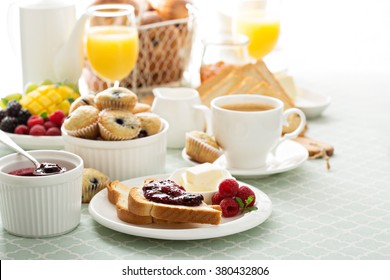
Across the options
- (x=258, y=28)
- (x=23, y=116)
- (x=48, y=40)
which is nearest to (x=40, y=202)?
(x=23, y=116)

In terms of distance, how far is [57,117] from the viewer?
5.95 ft

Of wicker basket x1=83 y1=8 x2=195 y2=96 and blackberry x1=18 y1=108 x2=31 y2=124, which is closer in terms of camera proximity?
blackberry x1=18 y1=108 x2=31 y2=124

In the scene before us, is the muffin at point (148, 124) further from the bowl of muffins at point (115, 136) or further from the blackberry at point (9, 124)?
the blackberry at point (9, 124)

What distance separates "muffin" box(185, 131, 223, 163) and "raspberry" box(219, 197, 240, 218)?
13.0 inches

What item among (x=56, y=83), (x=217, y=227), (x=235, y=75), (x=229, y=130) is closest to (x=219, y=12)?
(x=235, y=75)

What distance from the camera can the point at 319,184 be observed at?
1628mm

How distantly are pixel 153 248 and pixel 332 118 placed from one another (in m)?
0.99

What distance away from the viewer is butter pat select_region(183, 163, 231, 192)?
1441mm

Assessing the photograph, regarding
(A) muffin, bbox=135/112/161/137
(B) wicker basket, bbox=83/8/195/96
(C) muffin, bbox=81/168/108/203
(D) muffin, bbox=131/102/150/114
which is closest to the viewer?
(C) muffin, bbox=81/168/108/203

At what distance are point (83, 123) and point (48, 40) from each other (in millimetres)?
638

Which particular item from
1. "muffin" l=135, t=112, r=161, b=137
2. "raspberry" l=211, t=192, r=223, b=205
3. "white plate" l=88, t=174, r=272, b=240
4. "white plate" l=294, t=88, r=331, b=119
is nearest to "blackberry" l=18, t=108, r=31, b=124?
"muffin" l=135, t=112, r=161, b=137

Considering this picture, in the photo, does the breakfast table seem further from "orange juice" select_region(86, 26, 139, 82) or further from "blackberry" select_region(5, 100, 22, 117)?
"orange juice" select_region(86, 26, 139, 82)

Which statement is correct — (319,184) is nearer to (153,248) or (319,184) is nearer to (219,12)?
(153,248)

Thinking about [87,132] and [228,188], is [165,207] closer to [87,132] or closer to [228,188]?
[228,188]
